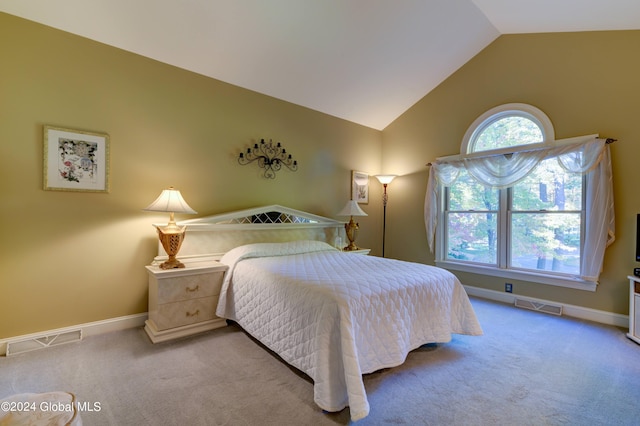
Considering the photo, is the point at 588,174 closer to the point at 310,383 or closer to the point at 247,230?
the point at 310,383

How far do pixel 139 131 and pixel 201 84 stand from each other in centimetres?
83

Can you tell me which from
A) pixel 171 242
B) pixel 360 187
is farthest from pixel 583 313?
pixel 171 242

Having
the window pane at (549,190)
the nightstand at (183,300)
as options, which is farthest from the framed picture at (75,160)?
the window pane at (549,190)

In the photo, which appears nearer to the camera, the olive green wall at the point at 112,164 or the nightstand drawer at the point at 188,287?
the olive green wall at the point at 112,164

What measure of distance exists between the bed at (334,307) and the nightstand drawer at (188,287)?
0.11 metres

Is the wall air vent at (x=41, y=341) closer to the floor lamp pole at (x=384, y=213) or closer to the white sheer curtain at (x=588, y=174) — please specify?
the floor lamp pole at (x=384, y=213)

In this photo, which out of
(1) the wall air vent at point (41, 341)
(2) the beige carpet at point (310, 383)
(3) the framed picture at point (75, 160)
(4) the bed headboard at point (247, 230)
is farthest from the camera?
(4) the bed headboard at point (247, 230)

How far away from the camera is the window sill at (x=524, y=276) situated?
10.5 feet

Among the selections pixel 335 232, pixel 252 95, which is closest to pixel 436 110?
pixel 335 232

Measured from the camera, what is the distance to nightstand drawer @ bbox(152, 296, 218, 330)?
2.46 meters

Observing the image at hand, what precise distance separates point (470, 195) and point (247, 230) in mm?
3160

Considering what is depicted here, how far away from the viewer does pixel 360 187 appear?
4.76 meters

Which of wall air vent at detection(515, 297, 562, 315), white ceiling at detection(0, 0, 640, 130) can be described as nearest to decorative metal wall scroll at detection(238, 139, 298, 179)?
white ceiling at detection(0, 0, 640, 130)

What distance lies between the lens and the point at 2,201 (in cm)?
220
